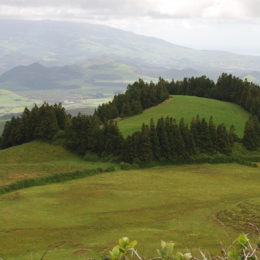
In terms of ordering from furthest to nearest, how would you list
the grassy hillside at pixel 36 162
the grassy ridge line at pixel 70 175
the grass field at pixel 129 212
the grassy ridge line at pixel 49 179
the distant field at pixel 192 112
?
the distant field at pixel 192 112 < the grassy hillside at pixel 36 162 < the grassy ridge line at pixel 70 175 < the grassy ridge line at pixel 49 179 < the grass field at pixel 129 212

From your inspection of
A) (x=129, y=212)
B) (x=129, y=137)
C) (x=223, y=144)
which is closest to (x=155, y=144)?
(x=129, y=137)

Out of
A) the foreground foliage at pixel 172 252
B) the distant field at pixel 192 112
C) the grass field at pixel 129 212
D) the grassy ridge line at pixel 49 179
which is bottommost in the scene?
the grassy ridge line at pixel 49 179

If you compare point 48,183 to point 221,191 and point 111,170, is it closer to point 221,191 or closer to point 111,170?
point 111,170

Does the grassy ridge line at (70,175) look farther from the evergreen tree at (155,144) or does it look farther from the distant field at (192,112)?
the distant field at (192,112)

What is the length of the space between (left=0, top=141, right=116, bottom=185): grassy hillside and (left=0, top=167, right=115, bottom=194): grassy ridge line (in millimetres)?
1238

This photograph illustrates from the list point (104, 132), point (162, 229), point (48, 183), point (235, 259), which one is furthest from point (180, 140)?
point (235, 259)

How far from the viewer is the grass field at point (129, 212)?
2818 cm

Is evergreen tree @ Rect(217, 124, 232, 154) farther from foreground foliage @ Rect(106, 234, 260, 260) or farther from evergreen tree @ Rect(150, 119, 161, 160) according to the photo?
foreground foliage @ Rect(106, 234, 260, 260)

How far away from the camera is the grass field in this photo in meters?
28.2

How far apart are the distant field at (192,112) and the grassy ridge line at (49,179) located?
25659 millimetres

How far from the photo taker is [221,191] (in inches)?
1962

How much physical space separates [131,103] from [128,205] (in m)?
66.7

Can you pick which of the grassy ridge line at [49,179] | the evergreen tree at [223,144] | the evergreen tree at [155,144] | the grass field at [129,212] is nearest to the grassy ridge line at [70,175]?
the grassy ridge line at [49,179]

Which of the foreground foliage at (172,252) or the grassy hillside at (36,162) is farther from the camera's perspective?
the grassy hillside at (36,162)
